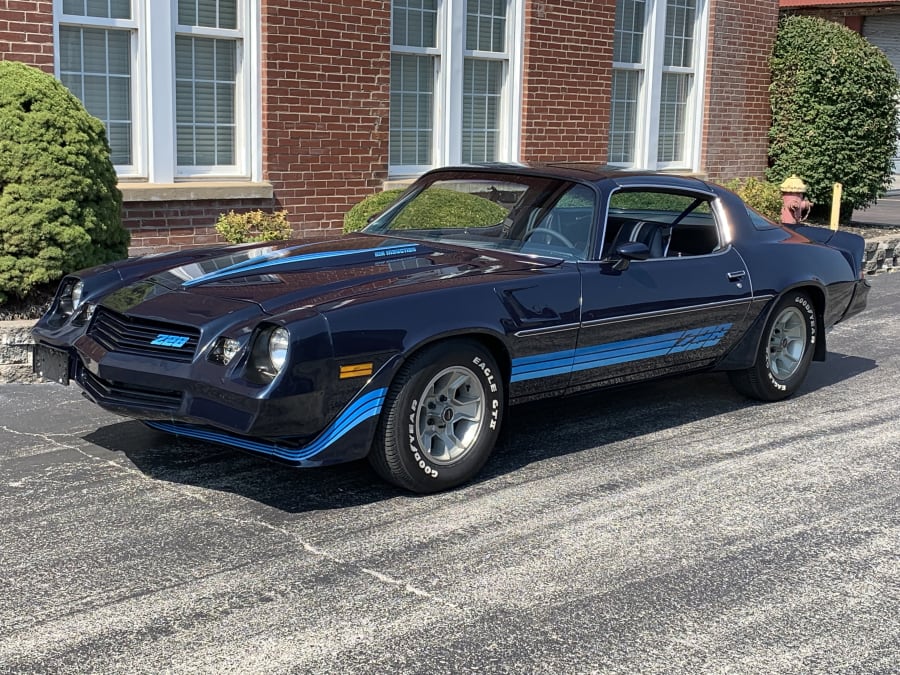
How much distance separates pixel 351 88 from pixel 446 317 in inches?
282

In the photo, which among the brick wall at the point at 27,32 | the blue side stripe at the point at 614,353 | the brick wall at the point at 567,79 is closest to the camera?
the blue side stripe at the point at 614,353

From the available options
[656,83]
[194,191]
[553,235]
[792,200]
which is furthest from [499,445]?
[656,83]

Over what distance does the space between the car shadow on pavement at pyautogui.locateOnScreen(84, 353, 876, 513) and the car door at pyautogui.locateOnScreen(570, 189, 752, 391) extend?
37 centimetres

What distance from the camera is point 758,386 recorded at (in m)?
7.11

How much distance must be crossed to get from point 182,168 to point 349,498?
6368mm

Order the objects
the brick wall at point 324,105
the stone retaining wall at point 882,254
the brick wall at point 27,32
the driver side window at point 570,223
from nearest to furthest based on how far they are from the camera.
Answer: the driver side window at point 570,223
the brick wall at point 27,32
the brick wall at point 324,105
the stone retaining wall at point 882,254

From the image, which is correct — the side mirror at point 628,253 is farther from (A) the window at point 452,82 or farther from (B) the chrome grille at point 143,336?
(A) the window at point 452,82

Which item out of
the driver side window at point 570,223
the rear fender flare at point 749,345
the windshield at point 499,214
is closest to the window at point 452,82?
the windshield at point 499,214

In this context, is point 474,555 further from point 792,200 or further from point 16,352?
point 792,200

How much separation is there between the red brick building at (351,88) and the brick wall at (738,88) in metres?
0.05

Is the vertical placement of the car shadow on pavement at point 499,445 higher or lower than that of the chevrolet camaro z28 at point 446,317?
lower

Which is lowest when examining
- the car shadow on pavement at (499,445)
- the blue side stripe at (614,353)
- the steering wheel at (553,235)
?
the car shadow on pavement at (499,445)

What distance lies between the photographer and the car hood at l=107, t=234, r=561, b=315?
513 cm

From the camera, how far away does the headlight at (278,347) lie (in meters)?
4.71
